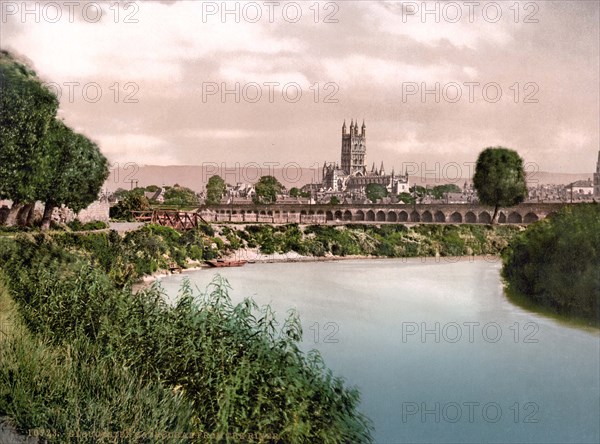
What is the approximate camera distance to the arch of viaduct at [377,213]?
5375 cm

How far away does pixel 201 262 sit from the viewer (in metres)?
31.3

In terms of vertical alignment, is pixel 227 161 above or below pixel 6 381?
above

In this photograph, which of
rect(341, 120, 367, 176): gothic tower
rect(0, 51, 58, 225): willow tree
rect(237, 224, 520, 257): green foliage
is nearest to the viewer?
rect(0, 51, 58, 225): willow tree

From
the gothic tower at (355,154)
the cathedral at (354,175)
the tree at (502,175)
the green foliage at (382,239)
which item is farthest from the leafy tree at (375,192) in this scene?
the green foliage at (382,239)

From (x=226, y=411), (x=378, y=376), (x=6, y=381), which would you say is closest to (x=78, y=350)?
(x=6, y=381)

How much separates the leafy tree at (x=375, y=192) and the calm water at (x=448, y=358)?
344 feet

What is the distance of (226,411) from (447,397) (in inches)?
215

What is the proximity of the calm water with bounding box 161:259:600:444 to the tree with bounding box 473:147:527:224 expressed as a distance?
20.3 m

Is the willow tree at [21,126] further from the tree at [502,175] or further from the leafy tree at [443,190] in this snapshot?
the leafy tree at [443,190]

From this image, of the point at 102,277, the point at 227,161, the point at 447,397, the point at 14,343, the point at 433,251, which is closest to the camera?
the point at 14,343

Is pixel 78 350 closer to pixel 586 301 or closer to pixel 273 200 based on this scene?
pixel 586 301

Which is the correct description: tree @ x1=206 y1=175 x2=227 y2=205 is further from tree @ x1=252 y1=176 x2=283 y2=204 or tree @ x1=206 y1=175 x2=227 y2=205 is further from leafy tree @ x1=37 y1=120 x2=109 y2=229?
leafy tree @ x1=37 y1=120 x2=109 y2=229

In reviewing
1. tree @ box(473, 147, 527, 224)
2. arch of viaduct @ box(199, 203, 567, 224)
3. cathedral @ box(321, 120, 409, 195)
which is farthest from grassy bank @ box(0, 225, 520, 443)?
cathedral @ box(321, 120, 409, 195)

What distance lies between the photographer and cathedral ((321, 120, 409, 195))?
14050 cm
